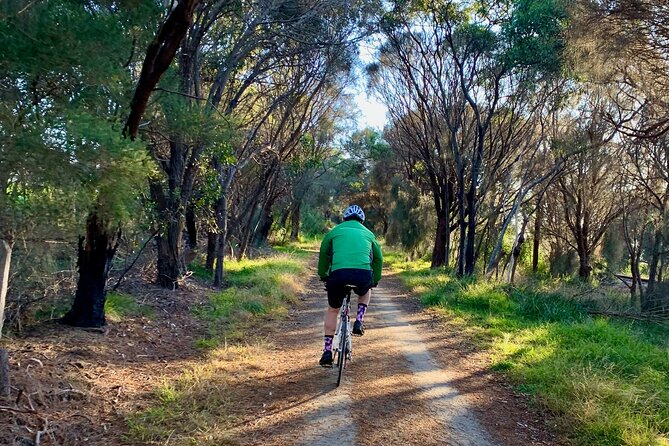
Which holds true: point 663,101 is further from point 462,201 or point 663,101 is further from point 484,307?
point 462,201

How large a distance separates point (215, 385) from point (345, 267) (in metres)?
1.94

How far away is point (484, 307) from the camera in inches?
444

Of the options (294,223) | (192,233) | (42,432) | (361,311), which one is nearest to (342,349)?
(361,311)

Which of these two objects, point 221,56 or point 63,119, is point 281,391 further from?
point 221,56

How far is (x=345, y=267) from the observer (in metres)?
5.84

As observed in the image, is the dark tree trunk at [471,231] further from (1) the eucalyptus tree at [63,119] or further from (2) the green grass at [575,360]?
(1) the eucalyptus tree at [63,119]

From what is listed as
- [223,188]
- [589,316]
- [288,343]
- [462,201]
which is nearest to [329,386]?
[288,343]

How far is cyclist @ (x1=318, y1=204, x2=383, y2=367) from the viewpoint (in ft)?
19.1

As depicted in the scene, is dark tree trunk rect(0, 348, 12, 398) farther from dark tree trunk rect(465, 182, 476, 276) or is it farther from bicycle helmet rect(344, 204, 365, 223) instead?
dark tree trunk rect(465, 182, 476, 276)

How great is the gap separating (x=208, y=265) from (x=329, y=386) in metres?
11.0

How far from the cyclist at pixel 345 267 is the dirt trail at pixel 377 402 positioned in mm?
582

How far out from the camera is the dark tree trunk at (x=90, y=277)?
6.96 m

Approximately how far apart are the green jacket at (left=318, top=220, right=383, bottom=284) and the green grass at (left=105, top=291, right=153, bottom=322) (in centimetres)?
374

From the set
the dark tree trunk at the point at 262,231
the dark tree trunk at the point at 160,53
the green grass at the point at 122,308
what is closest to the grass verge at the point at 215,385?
the green grass at the point at 122,308
